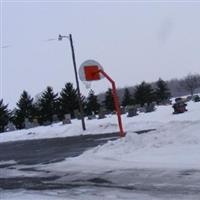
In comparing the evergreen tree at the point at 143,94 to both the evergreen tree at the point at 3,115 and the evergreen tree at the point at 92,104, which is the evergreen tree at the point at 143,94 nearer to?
the evergreen tree at the point at 92,104

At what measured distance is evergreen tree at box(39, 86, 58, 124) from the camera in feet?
239

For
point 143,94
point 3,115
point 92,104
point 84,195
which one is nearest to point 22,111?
point 3,115

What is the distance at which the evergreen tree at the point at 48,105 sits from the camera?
239ft

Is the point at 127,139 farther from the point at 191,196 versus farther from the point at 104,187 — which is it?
the point at 191,196

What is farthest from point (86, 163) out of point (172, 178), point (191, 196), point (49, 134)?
point (49, 134)

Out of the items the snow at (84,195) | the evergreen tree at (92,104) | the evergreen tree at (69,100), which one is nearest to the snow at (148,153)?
the snow at (84,195)

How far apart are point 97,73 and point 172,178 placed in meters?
7.92

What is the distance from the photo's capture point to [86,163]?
13.1 meters

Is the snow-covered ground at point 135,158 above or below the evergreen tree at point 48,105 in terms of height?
below

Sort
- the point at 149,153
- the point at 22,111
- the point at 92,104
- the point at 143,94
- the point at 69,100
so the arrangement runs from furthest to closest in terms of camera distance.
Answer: the point at 143,94 < the point at 92,104 < the point at 22,111 < the point at 69,100 < the point at 149,153

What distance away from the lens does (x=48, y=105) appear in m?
73.1

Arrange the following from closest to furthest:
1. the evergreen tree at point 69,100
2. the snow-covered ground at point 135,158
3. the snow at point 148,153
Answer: the snow-covered ground at point 135,158 < the snow at point 148,153 < the evergreen tree at point 69,100

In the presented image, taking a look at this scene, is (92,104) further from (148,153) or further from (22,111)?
(148,153)

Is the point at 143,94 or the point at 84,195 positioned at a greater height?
the point at 143,94
